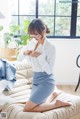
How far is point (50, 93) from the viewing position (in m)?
2.41

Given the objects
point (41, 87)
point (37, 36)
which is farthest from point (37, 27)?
point (41, 87)

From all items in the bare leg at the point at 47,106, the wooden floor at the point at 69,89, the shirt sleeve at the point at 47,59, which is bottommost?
the wooden floor at the point at 69,89

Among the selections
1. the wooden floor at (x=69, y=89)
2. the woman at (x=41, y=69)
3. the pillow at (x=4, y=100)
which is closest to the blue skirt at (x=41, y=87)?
the woman at (x=41, y=69)

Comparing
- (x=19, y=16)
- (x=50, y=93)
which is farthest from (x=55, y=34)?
(x=50, y=93)

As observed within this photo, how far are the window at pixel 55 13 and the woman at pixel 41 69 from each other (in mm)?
2105

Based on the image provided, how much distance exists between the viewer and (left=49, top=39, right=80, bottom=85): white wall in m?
4.37

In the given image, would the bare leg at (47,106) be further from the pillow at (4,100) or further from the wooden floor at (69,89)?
the wooden floor at (69,89)

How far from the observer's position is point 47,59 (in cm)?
237

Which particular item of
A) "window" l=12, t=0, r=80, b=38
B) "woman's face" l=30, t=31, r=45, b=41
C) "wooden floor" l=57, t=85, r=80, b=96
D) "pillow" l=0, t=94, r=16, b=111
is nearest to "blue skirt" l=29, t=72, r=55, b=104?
"pillow" l=0, t=94, r=16, b=111

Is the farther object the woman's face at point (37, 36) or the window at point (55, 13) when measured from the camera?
the window at point (55, 13)

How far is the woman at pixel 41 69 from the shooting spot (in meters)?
2.30

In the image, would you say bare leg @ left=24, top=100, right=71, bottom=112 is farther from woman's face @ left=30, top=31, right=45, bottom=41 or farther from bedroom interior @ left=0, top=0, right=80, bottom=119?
bedroom interior @ left=0, top=0, right=80, bottom=119

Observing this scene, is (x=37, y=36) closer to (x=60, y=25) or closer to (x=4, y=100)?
(x=4, y=100)

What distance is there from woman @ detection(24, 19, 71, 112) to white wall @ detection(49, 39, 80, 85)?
196 centimetres
